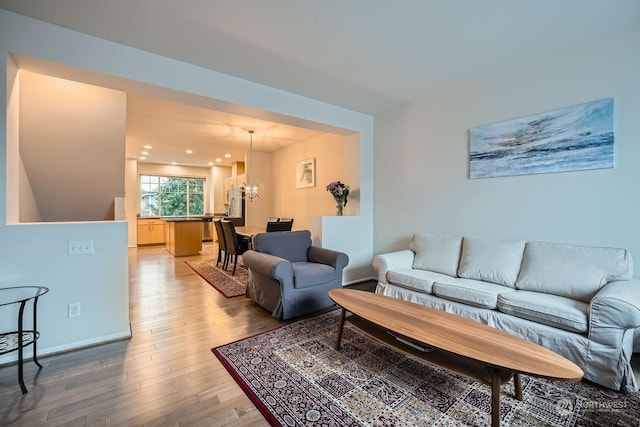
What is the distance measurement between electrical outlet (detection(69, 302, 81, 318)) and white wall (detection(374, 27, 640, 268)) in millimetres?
3717

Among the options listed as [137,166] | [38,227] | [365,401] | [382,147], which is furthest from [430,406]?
[137,166]

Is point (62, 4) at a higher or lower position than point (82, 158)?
higher

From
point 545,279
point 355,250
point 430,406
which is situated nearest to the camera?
point 430,406

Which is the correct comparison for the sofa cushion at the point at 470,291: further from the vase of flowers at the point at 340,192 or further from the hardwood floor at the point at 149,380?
the vase of flowers at the point at 340,192

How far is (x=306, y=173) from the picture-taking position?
610 cm

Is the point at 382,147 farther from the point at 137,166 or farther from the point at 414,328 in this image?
the point at 137,166

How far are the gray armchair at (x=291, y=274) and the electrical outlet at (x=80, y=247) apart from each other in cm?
147

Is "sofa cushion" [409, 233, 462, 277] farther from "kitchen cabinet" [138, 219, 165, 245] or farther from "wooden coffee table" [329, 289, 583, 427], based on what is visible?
"kitchen cabinet" [138, 219, 165, 245]

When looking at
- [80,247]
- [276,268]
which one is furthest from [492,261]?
[80,247]

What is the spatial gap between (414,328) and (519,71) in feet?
9.62

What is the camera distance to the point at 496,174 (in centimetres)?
315

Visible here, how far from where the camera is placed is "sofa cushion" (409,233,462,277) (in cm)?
322

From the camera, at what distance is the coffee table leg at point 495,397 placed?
1.45 meters

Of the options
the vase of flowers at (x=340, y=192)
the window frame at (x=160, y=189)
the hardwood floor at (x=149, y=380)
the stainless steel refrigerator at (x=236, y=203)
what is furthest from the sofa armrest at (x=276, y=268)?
the window frame at (x=160, y=189)
